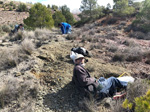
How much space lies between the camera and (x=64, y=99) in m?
3.10

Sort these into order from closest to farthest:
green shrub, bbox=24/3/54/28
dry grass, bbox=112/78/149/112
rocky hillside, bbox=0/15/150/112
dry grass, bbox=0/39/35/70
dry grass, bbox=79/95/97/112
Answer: dry grass, bbox=112/78/149/112, dry grass, bbox=79/95/97/112, rocky hillside, bbox=0/15/150/112, dry grass, bbox=0/39/35/70, green shrub, bbox=24/3/54/28

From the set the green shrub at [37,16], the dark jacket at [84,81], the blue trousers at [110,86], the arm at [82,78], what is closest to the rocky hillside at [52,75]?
the blue trousers at [110,86]

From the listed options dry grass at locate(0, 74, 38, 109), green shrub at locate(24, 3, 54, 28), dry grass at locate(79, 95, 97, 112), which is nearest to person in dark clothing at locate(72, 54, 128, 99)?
dry grass at locate(79, 95, 97, 112)

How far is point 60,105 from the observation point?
2912mm

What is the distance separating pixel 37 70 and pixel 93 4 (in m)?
26.3

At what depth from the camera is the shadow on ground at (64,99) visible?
283cm

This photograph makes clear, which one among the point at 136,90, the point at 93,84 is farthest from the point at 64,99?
the point at 136,90

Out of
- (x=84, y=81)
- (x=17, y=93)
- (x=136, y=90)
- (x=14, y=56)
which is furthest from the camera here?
(x=14, y=56)

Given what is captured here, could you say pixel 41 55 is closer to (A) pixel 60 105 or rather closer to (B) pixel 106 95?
(A) pixel 60 105

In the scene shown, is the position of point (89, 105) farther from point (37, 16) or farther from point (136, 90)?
point (37, 16)

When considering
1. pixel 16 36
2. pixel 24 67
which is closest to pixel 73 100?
pixel 24 67

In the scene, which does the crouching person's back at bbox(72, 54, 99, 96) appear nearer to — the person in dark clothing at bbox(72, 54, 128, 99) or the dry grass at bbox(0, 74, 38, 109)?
the person in dark clothing at bbox(72, 54, 128, 99)

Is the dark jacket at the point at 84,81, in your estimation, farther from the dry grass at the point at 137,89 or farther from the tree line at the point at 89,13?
the tree line at the point at 89,13

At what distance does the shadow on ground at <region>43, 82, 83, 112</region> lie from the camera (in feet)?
9.28
